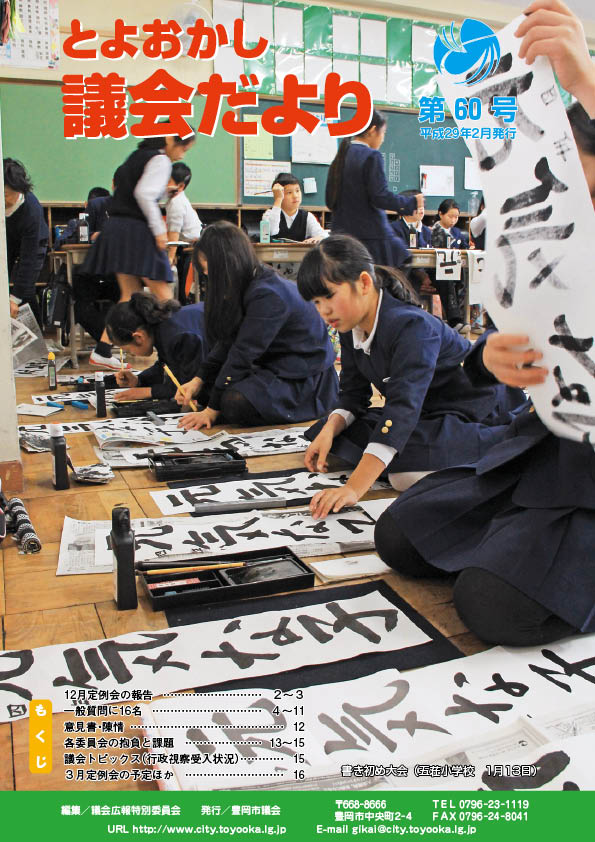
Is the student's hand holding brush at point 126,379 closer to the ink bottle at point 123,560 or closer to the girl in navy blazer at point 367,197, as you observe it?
the girl in navy blazer at point 367,197

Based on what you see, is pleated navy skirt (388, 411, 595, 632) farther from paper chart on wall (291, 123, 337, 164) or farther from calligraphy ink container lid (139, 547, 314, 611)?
paper chart on wall (291, 123, 337, 164)

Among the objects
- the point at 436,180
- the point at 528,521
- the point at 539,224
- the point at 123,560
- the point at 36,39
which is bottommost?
the point at 123,560

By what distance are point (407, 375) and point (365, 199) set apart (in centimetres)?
205

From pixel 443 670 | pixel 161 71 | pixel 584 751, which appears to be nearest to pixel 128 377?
pixel 443 670

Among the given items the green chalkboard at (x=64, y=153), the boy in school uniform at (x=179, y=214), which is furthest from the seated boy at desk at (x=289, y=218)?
the green chalkboard at (x=64, y=153)

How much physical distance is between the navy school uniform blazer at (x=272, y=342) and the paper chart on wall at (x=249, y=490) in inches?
26.9

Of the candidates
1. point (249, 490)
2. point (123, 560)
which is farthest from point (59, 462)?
point (123, 560)

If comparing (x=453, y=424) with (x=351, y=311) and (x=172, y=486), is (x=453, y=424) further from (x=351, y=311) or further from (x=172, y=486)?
(x=172, y=486)

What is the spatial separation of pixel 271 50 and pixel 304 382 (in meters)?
4.97

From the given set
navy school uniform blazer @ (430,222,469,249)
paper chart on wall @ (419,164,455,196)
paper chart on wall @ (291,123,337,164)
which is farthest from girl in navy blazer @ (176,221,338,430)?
paper chart on wall @ (419,164,455,196)

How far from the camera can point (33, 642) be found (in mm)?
1323

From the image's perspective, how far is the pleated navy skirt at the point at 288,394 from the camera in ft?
9.34

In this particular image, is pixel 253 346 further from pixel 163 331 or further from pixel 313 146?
pixel 313 146

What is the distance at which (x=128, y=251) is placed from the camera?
386 cm
